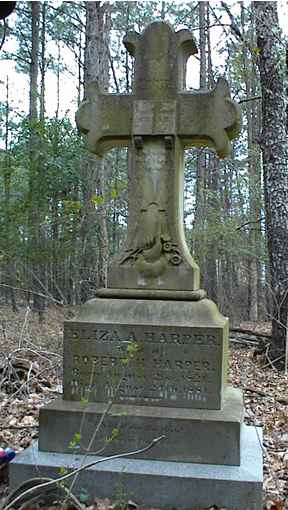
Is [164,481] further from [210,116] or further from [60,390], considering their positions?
[60,390]

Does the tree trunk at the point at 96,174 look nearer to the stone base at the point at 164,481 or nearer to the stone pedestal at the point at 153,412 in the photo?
the stone pedestal at the point at 153,412

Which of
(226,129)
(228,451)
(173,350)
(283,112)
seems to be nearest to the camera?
(228,451)

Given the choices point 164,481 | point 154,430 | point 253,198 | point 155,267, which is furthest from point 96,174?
point 164,481

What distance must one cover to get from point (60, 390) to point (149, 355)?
3.05 m

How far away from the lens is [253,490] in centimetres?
368

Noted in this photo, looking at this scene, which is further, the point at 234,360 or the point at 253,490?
the point at 234,360

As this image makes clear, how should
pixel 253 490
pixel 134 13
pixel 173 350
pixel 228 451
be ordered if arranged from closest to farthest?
pixel 253 490 → pixel 228 451 → pixel 173 350 → pixel 134 13

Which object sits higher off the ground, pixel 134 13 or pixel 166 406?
pixel 134 13

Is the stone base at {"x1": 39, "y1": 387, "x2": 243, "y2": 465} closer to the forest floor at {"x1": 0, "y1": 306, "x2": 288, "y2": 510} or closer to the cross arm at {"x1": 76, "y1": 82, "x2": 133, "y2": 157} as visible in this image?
the forest floor at {"x1": 0, "y1": 306, "x2": 288, "y2": 510}

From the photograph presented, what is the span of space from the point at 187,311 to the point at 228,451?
1063 mm

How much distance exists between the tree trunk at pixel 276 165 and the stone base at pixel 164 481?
5.98 meters

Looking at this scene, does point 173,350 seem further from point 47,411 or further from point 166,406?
point 47,411

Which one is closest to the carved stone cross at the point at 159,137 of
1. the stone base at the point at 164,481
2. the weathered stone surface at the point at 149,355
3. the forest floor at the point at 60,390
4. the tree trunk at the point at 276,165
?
the weathered stone surface at the point at 149,355

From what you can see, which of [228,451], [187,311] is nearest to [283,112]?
[187,311]
